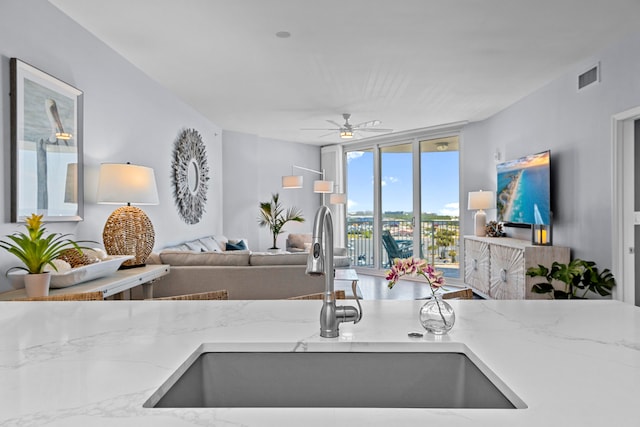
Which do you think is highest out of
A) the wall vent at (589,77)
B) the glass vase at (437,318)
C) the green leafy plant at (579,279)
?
the wall vent at (589,77)

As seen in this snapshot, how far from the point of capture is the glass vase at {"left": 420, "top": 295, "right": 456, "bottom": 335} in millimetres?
1133

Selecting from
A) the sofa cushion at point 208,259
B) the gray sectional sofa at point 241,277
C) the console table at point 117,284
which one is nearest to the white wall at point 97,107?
the console table at point 117,284

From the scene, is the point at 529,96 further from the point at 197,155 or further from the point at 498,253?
the point at 197,155

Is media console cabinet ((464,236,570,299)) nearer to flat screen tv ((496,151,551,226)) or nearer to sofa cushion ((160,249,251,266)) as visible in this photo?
flat screen tv ((496,151,551,226))

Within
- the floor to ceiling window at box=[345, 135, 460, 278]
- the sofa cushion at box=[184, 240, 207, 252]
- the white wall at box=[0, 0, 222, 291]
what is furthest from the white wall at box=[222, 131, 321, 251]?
the sofa cushion at box=[184, 240, 207, 252]

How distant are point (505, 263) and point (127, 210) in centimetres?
383

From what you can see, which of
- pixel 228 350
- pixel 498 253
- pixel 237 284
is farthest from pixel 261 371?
pixel 498 253

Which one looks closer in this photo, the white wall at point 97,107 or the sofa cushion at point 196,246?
the white wall at point 97,107

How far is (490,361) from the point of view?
95cm

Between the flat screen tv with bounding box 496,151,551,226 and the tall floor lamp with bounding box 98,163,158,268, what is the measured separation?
12.4ft

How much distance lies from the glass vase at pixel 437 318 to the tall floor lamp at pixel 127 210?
2786 millimetres

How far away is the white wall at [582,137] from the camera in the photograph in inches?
147

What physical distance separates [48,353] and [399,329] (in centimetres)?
82

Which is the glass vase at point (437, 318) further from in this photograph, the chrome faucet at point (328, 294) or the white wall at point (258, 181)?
the white wall at point (258, 181)
